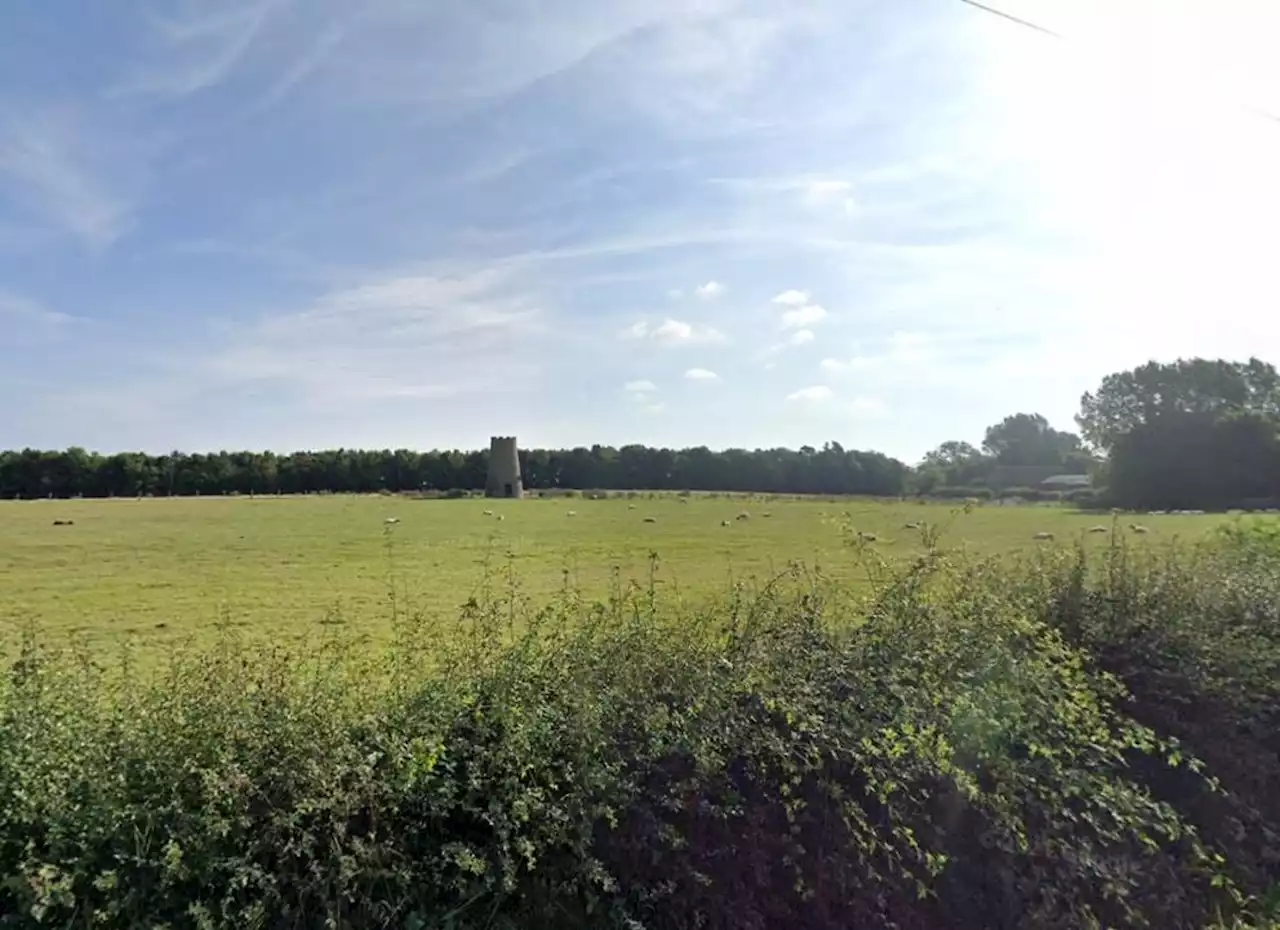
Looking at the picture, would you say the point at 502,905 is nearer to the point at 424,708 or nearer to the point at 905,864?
the point at 424,708

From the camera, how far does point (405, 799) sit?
8.77 feet

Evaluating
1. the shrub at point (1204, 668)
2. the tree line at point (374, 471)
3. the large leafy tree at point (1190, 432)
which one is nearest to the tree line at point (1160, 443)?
the large leafy tree at point (1190, 432)

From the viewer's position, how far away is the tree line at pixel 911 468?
3447cm

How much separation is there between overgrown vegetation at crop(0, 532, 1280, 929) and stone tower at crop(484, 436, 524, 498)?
180 ft

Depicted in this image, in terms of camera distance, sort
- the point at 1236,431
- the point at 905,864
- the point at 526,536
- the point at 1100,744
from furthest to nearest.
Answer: the point at 1236,431
the point at 526,536
the point at 1100,744
the point at 905,864

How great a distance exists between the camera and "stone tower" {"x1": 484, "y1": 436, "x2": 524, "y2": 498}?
58.2 meters

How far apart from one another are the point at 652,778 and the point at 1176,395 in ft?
156

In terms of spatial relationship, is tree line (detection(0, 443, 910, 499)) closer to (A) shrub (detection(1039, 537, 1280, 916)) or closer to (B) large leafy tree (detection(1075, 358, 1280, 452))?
(B) large leafy tree (detection(1075, 358, 1280, 452))

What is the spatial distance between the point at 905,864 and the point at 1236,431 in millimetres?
39781

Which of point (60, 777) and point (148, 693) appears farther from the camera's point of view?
point (148, 693)

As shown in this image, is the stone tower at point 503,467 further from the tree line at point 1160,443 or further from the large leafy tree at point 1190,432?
the large leafy tree at point 1190,432

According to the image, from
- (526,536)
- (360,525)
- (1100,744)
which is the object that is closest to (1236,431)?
(526,536)

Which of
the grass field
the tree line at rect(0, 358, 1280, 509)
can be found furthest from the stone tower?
the grass field

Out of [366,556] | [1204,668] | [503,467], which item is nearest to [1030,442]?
[503,467]
